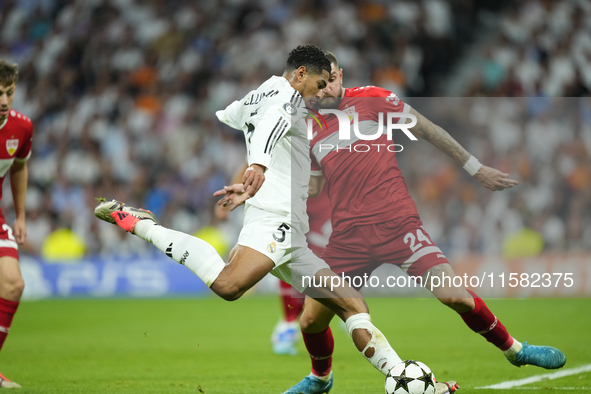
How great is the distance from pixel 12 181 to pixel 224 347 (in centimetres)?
299

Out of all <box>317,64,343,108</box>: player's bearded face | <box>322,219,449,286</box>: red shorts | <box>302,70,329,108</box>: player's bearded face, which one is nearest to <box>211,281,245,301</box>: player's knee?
<box>322,219,449,286</box>: red shorts

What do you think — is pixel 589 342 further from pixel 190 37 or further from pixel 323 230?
pixel 190 37

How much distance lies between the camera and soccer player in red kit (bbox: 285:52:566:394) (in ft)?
14.9

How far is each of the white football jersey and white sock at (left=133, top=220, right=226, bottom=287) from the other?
1.38 feet

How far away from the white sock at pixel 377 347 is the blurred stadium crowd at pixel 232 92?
8195mm

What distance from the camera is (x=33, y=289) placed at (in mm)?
12859

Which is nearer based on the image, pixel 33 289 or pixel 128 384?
pixel 128 384

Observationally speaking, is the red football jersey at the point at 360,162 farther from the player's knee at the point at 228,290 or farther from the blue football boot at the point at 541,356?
the blue football boot at the point at 541,356

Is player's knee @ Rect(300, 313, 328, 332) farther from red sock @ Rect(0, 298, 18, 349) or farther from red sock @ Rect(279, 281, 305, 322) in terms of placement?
red sock @ Rect(279, 281, 305, 322)

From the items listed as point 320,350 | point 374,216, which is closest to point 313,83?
point 374,216

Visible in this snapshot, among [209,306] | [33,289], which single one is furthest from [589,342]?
[33,289]

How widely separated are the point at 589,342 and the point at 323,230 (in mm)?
3175

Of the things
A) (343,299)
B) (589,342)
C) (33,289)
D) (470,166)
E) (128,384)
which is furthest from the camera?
(33,289)

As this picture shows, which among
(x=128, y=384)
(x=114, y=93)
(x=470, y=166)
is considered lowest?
(x=128, y=384)
